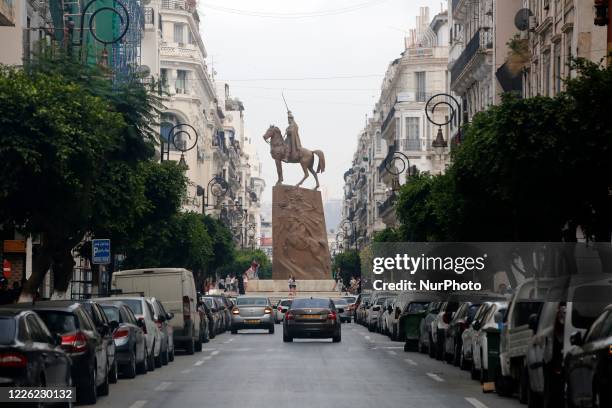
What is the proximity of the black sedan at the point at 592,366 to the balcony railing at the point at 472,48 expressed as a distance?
173ft

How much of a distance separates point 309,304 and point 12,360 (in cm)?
3022

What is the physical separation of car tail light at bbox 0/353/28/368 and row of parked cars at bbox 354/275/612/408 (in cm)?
596

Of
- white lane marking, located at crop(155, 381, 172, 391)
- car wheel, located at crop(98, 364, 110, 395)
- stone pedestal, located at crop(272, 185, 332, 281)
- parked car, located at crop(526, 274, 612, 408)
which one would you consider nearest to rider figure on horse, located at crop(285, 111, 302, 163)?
stone pedestal, located at crop(272, 185, 332, 281)

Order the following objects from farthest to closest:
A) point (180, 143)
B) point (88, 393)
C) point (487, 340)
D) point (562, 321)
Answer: point (180, 143) → point (487, 340) → point (88, 393) → point (562, 321)

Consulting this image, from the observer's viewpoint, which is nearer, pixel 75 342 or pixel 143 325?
pixel 75 342

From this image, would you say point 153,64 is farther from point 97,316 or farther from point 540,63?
point 97,316

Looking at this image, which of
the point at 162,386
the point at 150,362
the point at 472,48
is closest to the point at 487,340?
the point at 162,386

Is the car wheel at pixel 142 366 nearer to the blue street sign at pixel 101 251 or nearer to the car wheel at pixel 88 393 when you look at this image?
the car wheel at pixel 88 393

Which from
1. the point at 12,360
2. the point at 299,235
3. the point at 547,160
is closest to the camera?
the point at 12,360

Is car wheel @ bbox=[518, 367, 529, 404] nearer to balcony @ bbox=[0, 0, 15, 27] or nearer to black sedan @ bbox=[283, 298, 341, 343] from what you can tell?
balcony @ bbox=[0, 0, 15, 27]

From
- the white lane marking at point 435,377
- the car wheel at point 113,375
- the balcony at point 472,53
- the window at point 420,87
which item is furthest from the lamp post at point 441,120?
the car wheel at point 113,375

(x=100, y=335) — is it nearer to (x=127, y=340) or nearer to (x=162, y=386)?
(x=162, y=386)

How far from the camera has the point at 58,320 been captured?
20.8 meters

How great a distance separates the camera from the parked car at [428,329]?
36188 mm
